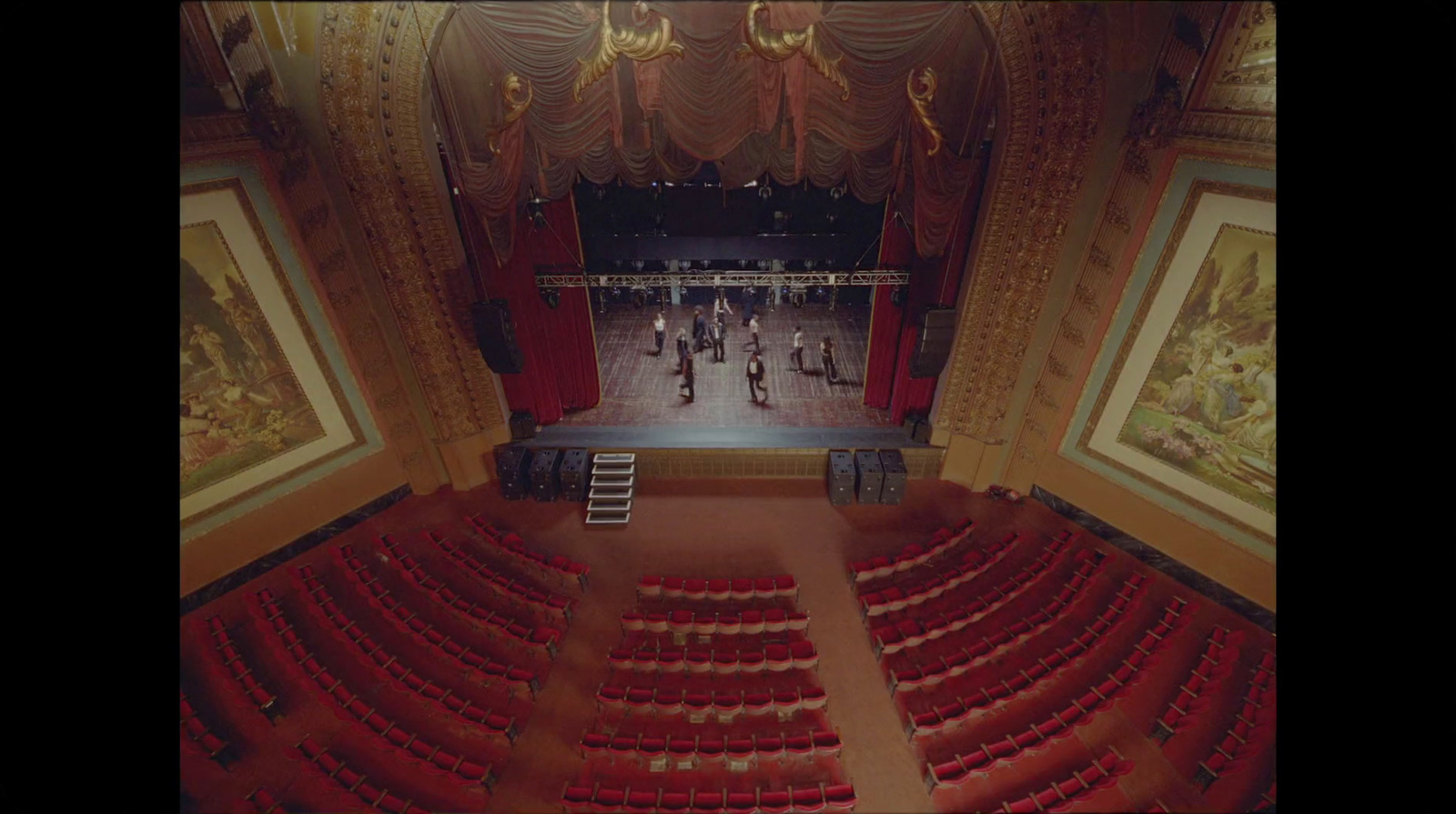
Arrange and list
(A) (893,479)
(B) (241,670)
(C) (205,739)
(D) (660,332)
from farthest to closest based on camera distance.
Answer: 1. (D) (660,332)
2. (A) (893,479)
3. (B) (241,670)
4. (C) (205,739)

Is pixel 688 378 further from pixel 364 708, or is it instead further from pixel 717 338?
pixel 364 708

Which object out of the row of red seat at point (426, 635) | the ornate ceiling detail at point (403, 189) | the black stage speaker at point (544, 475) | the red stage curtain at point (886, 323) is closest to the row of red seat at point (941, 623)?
the red stage curtain at point (886, 323)

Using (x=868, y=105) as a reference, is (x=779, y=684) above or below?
below

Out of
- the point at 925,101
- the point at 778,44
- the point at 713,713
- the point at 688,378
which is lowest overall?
the point at 713,713

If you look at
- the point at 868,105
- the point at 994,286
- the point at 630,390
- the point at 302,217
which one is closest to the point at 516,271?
the point at 302,217

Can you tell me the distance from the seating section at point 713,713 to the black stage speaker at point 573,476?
226cm

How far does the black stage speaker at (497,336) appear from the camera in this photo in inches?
277

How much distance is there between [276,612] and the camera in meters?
6.54

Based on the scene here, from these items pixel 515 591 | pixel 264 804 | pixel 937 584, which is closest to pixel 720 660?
pixel 515 591

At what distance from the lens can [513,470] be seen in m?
8.32

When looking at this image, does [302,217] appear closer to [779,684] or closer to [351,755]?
[351,755]

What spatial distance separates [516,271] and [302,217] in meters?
2.44

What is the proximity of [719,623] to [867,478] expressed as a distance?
329 cm

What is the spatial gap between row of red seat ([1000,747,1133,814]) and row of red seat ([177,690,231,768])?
23.6ft
